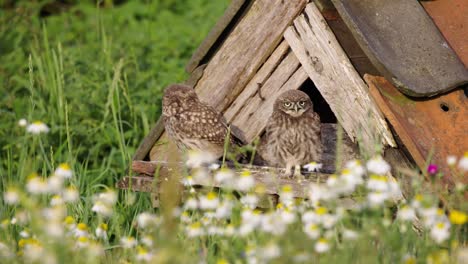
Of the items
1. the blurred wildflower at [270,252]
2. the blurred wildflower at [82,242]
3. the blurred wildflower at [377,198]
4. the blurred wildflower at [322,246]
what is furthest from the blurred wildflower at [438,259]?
the blurred wildflower at [82,242]

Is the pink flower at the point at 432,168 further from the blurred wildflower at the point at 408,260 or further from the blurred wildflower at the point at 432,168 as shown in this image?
the blurred wildflower at the point at 408,260

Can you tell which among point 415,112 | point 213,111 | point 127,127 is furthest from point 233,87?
A: point 127,127

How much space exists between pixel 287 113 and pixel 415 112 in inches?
33.8

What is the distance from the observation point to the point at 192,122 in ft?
21.5

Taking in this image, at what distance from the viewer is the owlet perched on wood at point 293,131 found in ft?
20.2

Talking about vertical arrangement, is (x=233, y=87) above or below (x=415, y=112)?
below

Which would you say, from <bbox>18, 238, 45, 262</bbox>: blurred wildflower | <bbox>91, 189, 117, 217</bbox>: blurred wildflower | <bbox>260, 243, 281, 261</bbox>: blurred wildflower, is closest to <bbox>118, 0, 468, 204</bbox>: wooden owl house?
<bbox>91, 189, 117, 217</bbox>: blurred wildflower

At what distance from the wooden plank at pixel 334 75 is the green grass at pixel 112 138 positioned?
0.56 m

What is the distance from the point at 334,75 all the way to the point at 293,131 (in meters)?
0.48

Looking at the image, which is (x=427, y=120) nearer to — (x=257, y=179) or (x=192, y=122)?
(x=257, y=179)

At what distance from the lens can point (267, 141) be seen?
6438 mm

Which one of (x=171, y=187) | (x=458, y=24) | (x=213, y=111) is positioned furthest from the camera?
(x=213, y=111)

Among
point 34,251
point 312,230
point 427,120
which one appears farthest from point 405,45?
point 34,251

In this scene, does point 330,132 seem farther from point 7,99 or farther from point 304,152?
point 7,99
